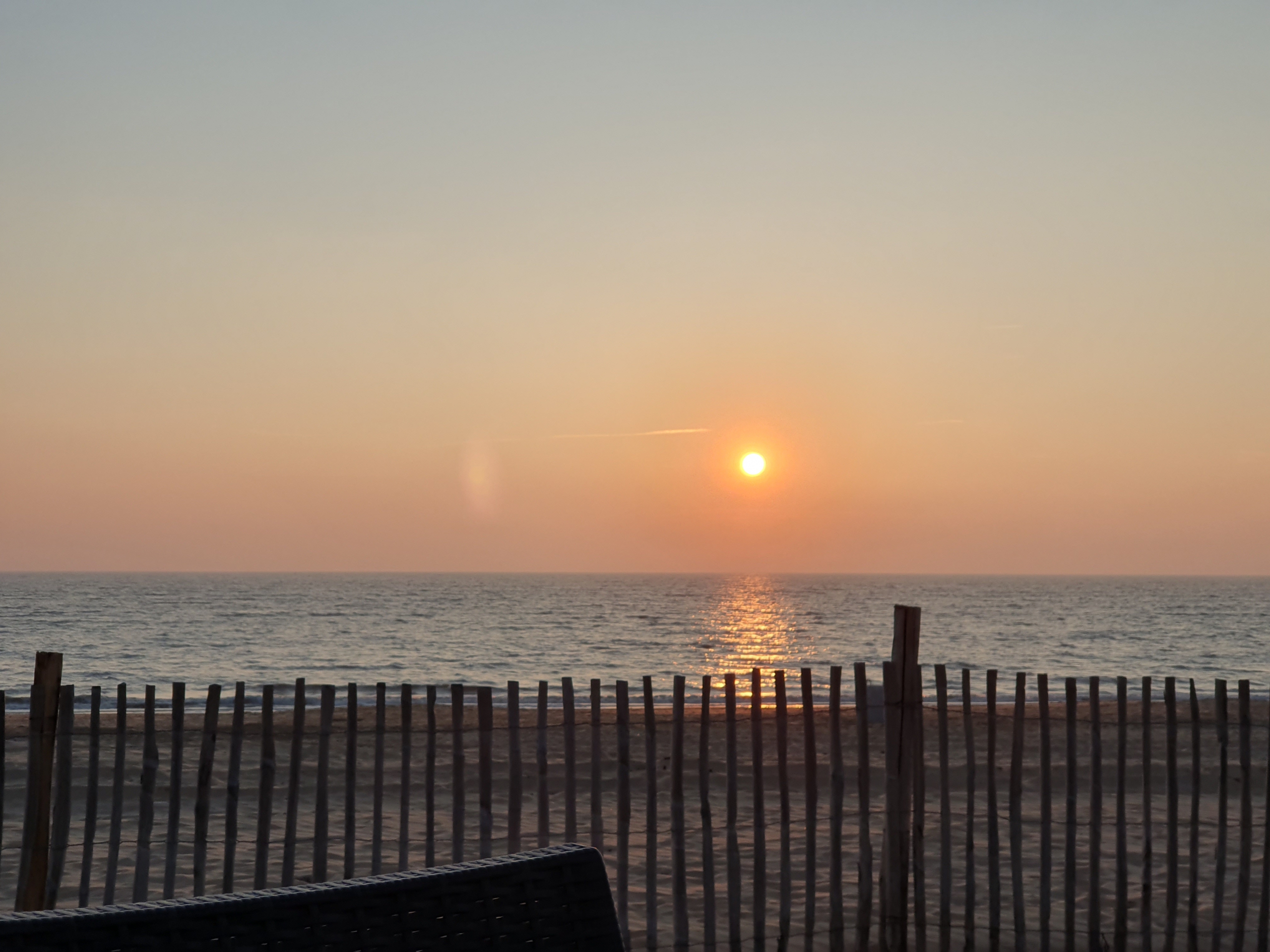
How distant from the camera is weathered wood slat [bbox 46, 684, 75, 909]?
5.08 m

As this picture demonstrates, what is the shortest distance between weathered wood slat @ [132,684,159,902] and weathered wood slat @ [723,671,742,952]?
2.62m

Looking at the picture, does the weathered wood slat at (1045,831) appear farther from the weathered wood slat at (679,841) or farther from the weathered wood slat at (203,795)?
the weathered wood slat at (203,795)

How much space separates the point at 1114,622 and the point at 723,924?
246 feet

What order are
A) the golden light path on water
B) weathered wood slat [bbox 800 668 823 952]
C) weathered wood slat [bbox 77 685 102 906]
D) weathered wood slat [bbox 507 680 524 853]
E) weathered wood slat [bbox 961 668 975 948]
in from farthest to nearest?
the golden light path on water → weathered wood slat [bbox 961 668 975 948] → weathered wood slat [bbox 800 668 823 952] → weathered wood slat [bbox 507 680 524 853] → weathered wood slat [bbox 77 685 102 906]

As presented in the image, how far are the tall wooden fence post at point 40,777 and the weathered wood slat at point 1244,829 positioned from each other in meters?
5.53

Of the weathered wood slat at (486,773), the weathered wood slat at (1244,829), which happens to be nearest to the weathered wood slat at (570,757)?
the weathered wood slat at (486,773)

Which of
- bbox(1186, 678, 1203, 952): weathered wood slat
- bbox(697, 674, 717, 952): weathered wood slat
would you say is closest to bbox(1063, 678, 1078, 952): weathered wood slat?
bbox(1186, 678, 1203, 952): weathered wood slat

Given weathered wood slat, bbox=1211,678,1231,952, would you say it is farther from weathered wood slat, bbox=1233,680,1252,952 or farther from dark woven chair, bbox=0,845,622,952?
dark woven chair, bbox=0,845,622,952

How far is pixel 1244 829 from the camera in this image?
573 centimetres

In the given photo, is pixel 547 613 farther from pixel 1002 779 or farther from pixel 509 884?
pixel 509 884

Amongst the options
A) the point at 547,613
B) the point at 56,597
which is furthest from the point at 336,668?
the point at 56,597

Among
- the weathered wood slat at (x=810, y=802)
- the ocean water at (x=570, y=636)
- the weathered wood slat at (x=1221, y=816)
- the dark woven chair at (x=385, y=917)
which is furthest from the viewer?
the ocean water at (x=570, y=636)

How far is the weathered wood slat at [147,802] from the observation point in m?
5.09

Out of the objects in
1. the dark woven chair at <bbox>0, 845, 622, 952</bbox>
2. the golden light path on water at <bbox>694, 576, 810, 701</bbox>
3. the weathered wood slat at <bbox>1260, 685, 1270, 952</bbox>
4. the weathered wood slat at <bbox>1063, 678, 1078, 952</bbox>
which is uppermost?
the dark woven chair at <bbox>0, 845, 622, 952</bbox>
